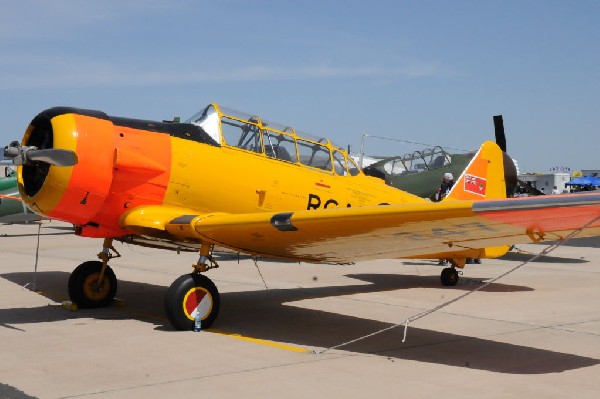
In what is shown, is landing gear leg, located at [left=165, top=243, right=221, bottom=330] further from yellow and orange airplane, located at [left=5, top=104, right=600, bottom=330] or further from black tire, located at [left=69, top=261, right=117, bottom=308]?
black tire, located at [left=69, top=261, right=117, bottom=308]

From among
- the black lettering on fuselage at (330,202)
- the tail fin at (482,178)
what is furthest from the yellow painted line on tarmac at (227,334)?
the tail fin at (482,178)

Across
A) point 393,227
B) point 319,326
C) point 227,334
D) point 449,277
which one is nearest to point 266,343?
point 227,334

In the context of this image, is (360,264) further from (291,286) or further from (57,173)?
(57,173)

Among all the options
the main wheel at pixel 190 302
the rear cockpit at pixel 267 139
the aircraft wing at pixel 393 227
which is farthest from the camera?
the rear cockpit at pixel 267 139

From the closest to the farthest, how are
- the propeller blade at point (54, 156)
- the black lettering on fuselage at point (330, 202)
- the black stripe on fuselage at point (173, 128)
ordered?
the propeller blade at point (54, 156) → the black stripe on fuselage at point (173, 128) → the black lettering on fuselage at point (330, 202)

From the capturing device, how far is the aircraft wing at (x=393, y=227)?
5.04 metres

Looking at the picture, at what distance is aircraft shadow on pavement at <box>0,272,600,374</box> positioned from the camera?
5.72 metres

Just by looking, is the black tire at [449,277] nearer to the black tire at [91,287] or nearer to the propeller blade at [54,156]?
the black tire at [91,287]

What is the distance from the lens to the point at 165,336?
6.55 meters

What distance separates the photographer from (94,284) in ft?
27.8

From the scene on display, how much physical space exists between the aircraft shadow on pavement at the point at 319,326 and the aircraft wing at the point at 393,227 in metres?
0.78

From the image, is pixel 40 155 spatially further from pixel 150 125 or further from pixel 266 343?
pixel 266 343

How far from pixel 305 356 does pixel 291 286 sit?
5.14 metres

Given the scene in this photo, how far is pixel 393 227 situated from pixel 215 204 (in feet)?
8.52
